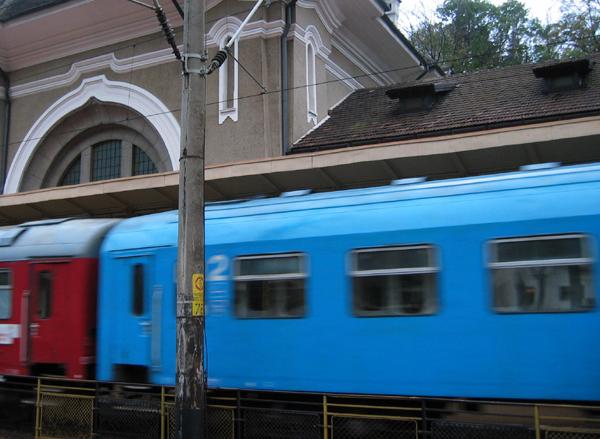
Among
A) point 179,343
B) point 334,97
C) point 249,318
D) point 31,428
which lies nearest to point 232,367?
point 249,318

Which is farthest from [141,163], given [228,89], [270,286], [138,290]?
[270,286]

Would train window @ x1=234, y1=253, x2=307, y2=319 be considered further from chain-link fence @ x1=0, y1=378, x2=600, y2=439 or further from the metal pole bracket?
the metal pole bracket

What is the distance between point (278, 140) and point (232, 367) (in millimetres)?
8882

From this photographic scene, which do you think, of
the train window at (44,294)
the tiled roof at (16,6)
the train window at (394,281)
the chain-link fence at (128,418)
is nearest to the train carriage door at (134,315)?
the chain-link fence at (128,418)

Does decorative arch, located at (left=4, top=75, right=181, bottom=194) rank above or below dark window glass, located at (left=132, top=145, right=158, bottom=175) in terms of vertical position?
above

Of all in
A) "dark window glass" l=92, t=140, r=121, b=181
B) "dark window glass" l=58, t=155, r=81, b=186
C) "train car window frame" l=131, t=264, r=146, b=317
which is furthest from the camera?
"dark window glass" l=58, t=155, r=81, b=186

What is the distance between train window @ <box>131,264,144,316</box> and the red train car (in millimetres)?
1072

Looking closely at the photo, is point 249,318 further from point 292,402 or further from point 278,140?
point 278,140

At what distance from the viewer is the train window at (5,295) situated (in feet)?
33.9

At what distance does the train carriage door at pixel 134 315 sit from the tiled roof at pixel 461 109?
778 centimetres

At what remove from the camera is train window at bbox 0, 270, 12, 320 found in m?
10.3

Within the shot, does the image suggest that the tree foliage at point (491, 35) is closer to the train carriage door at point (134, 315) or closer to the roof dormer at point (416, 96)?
the roof dormer at point (416, 96)

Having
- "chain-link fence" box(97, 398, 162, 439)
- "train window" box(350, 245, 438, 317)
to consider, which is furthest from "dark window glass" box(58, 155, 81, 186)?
"train window" box(350, 245, 438, 317)

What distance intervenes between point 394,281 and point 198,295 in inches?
94.4
